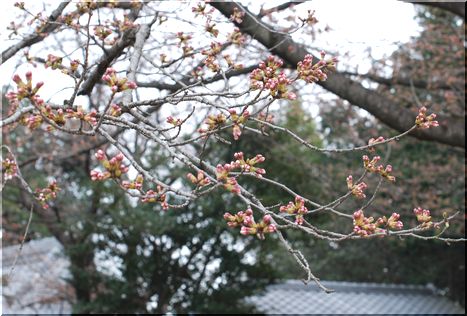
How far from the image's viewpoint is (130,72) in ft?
7.05

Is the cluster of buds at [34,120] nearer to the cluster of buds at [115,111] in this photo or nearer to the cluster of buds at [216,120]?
the cluster of buds at [115,111]

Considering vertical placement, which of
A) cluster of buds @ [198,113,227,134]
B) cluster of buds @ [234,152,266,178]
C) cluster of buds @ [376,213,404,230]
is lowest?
cluster of buds @ [376,213,404,230]

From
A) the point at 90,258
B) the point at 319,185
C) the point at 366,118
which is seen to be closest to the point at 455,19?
the point at 366,118

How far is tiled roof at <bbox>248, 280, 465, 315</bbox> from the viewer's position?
8805 mm

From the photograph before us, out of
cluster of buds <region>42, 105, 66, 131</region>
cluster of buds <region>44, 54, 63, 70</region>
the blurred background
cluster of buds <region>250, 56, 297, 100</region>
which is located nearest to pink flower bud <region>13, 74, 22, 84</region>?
cluster of buds <region>42, 105, 66, 131</region>

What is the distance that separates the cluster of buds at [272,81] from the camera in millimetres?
1469

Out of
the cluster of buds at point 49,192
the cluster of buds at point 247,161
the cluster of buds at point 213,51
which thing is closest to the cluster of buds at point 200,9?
the cluster of buds at point 213,51

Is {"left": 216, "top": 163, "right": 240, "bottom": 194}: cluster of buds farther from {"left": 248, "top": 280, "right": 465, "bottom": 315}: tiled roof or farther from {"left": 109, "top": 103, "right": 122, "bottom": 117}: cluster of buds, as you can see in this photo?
{"left": 248, "top": 280, "right": 465, "bottom": 315}: tiled roof

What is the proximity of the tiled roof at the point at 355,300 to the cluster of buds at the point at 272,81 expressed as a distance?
23.5ft

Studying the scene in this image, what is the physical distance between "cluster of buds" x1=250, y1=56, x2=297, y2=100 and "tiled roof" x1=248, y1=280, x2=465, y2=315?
716 cm

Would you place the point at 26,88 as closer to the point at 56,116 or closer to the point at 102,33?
the point at 56,116

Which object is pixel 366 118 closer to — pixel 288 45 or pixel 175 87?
pixel 288 45

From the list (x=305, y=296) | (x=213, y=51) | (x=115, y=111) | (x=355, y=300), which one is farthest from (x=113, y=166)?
(x=355, y=300)

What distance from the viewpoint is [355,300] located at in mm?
9422
